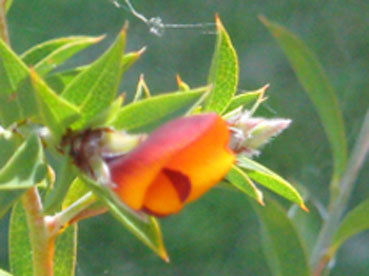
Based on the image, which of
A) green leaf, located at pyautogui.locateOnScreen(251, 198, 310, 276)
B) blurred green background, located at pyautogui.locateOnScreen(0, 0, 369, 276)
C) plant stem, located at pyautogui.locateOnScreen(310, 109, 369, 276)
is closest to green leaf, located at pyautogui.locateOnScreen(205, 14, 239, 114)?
green leaf, located at pyautogui.locateOnScreen(251, 198, 310, 276)

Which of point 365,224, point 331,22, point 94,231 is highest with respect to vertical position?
point 365,224

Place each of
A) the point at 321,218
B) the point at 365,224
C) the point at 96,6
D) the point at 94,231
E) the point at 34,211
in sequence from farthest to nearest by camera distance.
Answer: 1. the point at 96,6
2. the point at 94,231
3. the point at 321,218
4. the point at 365,224
5. the point at 34,211

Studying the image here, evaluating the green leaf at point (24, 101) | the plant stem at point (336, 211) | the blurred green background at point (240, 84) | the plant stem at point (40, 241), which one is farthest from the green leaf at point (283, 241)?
the blurred green background at point (240, 84)

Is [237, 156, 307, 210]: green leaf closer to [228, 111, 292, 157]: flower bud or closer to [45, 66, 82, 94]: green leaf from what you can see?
[228, 111, 292, 157]: flower bud

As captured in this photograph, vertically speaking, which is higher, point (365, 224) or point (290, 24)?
point (365, 224)

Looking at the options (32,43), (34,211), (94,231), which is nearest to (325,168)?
(94,231)

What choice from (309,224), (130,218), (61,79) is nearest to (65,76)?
(61,79)

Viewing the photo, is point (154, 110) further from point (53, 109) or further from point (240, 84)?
point (240, 84)

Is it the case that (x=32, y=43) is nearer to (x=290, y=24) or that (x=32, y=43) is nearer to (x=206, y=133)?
(x=290, y=24)
